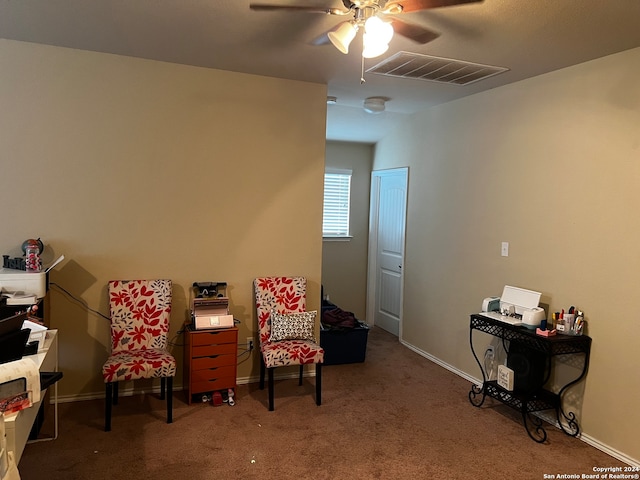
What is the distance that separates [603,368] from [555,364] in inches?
14.1

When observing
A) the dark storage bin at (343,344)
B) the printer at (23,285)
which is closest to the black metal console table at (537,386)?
the dark storage bin at (343,344)

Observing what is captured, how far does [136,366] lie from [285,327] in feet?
3.69

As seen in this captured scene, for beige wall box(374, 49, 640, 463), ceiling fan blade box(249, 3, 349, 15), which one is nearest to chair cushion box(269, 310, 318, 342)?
beige wall box(374, 49, 640, 463)

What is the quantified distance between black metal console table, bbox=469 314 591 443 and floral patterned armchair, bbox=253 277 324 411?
4.24 ft

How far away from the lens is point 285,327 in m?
3.54

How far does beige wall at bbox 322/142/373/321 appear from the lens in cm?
579

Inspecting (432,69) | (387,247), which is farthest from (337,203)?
(432,69)

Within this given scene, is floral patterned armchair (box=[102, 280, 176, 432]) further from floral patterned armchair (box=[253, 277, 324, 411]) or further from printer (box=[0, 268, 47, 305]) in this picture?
floral patterned armchair (box=[253, 277, 324, 411])

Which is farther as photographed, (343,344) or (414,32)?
(343,344)

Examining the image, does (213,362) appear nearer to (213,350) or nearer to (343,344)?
(213,350)

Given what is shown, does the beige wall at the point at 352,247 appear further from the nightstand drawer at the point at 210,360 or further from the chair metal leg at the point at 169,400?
the chair metal leg at the point at 169,400

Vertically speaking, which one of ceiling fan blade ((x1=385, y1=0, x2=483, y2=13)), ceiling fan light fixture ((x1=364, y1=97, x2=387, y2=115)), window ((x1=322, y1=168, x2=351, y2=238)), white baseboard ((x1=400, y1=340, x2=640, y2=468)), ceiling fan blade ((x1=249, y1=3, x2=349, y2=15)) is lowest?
white baseboard ((x1=400, y1=340, x2=640, y2=468))

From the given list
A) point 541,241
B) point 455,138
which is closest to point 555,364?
point 541,241

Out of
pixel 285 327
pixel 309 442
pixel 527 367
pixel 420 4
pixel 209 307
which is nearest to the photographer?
pixel 420 4
